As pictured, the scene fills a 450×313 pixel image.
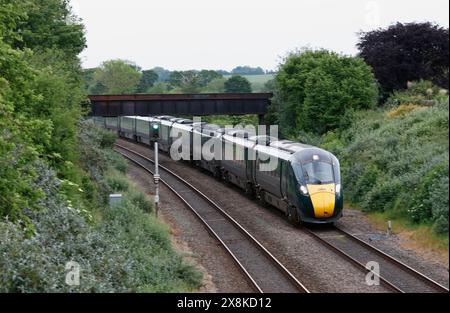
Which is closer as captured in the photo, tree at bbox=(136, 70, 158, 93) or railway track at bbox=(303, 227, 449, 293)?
railway track at bbox=(303, 227, 449, 293)

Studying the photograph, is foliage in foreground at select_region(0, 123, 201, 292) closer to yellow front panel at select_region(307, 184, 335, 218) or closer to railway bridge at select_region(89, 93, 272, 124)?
yellow front panel at select_region(307, 184, 335, 218)

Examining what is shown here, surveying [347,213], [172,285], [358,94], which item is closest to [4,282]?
[172,285]

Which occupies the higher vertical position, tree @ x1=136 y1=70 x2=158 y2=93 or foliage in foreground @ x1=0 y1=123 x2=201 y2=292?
tree @ x1=136 y1=70 x2=158 y2=93

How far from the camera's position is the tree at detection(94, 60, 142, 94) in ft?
457

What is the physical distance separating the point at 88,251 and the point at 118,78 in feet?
428

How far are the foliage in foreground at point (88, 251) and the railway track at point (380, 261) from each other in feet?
16.7

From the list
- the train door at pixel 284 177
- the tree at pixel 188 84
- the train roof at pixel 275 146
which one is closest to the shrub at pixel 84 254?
the train door at pixel 284 177

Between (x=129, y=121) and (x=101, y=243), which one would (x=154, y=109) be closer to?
(x=129, y=121)

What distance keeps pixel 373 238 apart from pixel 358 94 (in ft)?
62.0

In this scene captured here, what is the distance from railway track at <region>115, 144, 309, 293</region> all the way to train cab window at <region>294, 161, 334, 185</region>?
9.58ft

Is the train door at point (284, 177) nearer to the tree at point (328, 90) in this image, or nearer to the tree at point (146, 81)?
the tree at point (328, 90)

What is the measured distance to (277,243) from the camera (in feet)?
69.3

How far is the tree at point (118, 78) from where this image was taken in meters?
139

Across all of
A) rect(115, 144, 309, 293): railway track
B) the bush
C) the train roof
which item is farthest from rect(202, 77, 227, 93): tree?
rect(115, 144, 309, 293): railway track
